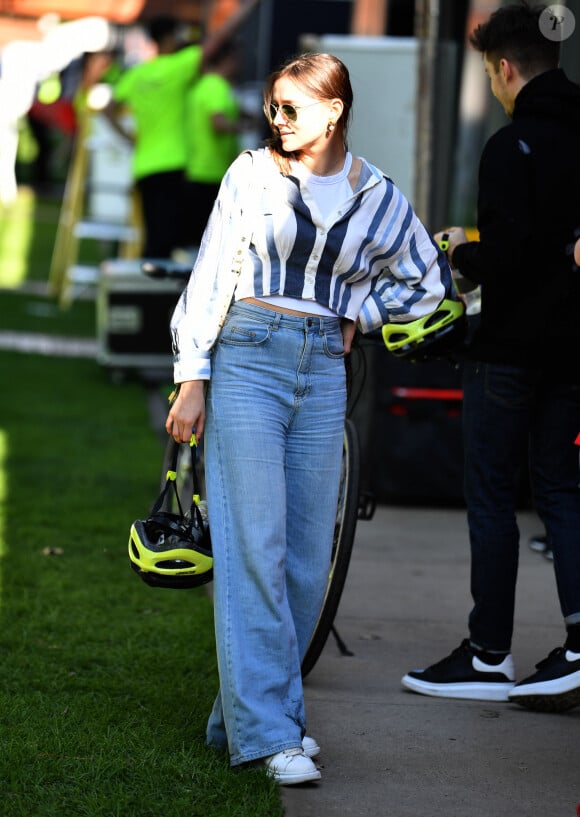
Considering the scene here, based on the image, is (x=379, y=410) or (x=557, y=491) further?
(x=379, y=410)

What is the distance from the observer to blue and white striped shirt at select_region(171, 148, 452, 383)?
11.3ft

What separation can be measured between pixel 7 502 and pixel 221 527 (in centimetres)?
331

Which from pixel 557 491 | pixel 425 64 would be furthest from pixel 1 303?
pixel 557 491

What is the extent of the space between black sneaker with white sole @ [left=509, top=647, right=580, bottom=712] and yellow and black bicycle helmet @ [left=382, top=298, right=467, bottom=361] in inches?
39.8

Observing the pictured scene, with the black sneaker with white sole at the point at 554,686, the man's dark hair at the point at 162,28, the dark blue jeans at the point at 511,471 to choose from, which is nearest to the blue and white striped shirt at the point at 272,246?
the dark blue jeans at the point at 511,471

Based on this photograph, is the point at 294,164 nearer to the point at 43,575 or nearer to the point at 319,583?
the point at 319,583

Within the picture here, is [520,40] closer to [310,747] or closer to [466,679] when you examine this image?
[466,679]

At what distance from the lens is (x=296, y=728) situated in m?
3.56

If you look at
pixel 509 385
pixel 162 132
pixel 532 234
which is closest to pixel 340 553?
pixel 509 385

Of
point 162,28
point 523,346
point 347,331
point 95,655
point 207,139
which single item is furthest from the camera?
point 207,139

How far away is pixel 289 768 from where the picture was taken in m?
3.49

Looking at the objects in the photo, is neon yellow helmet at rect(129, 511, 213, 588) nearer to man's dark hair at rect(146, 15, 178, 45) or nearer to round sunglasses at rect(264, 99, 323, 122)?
round sunglasses at rect(264, 99, 323, 122)

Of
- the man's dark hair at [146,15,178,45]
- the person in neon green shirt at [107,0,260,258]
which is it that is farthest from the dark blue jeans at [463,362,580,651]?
the man's dark hair at [146,15,178,45]

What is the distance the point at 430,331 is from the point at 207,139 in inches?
310
